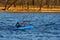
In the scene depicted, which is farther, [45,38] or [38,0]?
[38,0]

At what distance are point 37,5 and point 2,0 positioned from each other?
15736 millimetres

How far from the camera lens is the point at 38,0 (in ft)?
443

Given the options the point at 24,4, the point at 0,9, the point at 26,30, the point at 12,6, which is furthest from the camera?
the point at 24,4

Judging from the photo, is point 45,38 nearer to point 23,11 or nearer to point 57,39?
point 57,39

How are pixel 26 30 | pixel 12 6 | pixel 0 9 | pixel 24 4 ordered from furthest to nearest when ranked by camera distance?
pixel 24 4 → pixel 12 6 → pixel 0 9 → pixel 26 30

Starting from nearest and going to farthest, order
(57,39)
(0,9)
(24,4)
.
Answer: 1. (57,39)
2. (0,9)
3. (24,4)

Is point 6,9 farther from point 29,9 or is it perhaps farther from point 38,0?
point 38,0

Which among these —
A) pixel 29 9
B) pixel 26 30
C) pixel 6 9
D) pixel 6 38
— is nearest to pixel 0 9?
pixel 6 9

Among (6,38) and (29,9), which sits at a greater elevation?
(6,38)

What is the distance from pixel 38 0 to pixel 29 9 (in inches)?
942

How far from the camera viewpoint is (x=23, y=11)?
112 meters

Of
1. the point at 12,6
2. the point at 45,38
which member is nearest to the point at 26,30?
the point at 45,38

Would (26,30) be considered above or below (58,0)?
above

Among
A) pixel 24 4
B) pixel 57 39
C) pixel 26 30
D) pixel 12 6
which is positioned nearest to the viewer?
pixel 57 39
